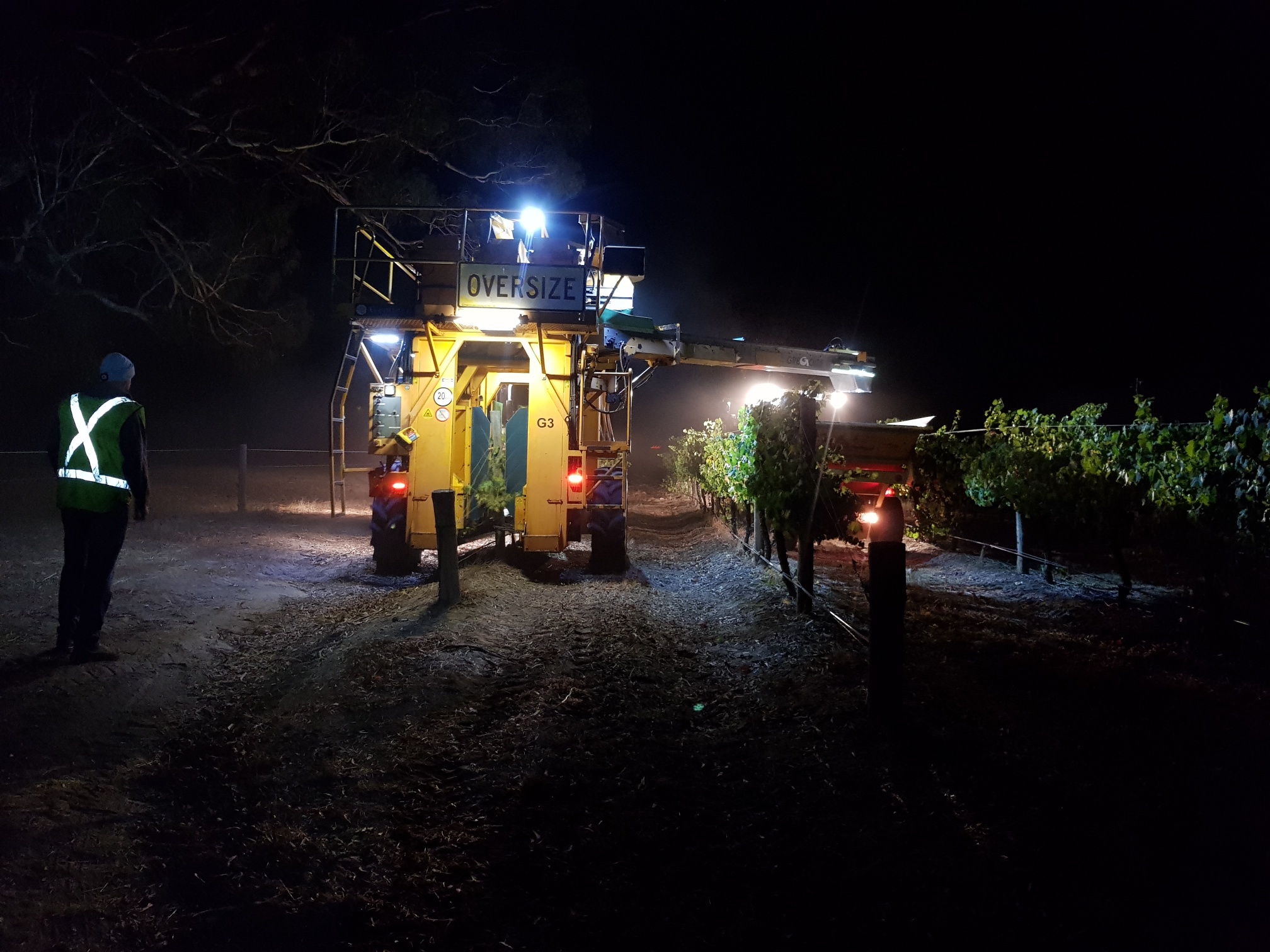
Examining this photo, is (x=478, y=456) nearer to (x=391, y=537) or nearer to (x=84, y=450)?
(x=391, y=537)

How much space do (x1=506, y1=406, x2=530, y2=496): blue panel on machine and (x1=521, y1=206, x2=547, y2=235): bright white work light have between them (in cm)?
285

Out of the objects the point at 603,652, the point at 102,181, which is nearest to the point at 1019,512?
the point at 603,652

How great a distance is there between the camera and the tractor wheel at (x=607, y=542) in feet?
40.9

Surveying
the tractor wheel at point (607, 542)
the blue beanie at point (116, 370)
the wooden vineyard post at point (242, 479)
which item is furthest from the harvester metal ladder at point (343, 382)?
the wooden vineyard post at point (242, 479)

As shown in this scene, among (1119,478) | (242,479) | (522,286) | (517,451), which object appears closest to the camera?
(1119,478)

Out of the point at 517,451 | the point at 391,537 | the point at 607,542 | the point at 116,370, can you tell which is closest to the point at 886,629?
the point at 116,370

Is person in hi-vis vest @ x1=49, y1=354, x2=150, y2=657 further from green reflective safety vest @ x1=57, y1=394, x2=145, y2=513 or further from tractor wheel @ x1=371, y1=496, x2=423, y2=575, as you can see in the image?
tractor wheel @ x1=371, y1=496, x2=423, y2=575

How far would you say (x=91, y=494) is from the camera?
6781mm

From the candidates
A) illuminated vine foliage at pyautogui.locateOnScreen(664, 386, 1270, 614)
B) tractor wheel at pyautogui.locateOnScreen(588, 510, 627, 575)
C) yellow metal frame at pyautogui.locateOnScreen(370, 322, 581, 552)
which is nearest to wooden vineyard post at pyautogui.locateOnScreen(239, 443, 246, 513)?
yellow metal frame at pyautogui.locateOnScreen(370, 322, 581, 552)

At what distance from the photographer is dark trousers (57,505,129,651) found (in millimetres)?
6812

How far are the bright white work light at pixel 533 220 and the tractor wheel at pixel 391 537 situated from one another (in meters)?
3.93

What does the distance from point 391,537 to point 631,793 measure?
816 cm

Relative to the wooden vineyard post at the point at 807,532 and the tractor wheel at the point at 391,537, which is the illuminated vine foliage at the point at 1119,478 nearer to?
the wooden vineyard post at the point at 807,532

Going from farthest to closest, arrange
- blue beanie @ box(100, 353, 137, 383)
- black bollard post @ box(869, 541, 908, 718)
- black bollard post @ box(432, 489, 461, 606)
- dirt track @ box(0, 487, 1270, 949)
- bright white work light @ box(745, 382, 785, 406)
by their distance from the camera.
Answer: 1. bright white work light @ box(745, 382, 785, 406)
2. black bollard post @ box(432, 489, 461, 606)
3. blue beanie @ box(100, 353, 137, 383)
4. black bollard post @ box(869, 541, 908, 718)
5. dirt track @ box(0, 487, 1270, 949)
